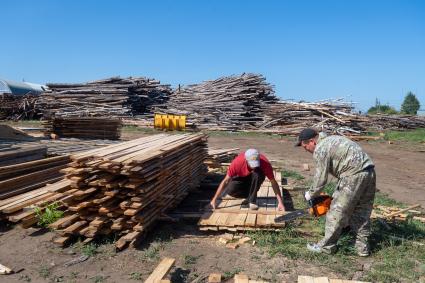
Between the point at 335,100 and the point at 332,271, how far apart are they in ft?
66.0

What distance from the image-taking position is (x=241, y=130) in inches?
949

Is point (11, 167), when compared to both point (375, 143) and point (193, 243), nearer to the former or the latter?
point (193, 243)

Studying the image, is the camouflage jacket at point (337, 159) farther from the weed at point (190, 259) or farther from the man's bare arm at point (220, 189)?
the weed at point (190, 259)

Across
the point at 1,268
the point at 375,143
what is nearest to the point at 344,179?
the point at 1,268

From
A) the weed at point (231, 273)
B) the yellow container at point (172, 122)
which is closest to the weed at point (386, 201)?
the weed at point (231, 273)

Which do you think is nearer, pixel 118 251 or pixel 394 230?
pixel 118 251

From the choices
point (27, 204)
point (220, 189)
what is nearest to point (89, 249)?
point (27, 204)

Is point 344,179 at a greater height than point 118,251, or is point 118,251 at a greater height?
point 344,179

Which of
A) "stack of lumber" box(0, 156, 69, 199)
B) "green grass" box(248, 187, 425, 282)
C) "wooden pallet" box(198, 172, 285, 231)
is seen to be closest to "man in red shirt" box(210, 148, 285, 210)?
"wooden pallet" box(198, 172, 285, 231)

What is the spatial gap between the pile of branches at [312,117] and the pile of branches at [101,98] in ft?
27.1

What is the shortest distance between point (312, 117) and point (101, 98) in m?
13.0

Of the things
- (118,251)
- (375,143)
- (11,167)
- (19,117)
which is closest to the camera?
(118,251)

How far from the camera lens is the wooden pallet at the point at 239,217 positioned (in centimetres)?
630

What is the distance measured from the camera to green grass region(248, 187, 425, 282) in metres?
5.14
